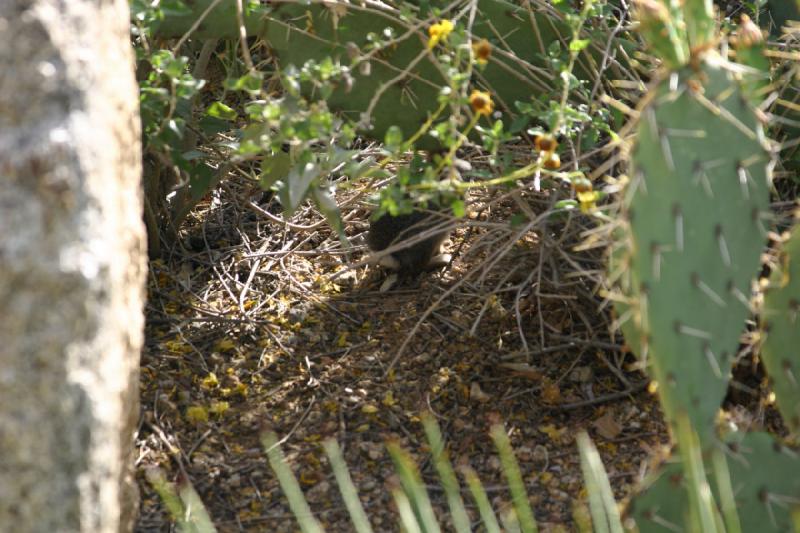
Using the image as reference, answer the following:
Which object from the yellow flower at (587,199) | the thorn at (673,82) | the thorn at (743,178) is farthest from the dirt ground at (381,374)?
the thorn at (673,82)

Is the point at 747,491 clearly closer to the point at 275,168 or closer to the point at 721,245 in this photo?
the point at 721,245

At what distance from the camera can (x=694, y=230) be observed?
1.57m

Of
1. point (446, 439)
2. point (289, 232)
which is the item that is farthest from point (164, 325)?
point (446, 439)

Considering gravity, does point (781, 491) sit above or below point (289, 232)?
above

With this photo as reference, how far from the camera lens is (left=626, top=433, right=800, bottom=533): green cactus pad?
1672mm

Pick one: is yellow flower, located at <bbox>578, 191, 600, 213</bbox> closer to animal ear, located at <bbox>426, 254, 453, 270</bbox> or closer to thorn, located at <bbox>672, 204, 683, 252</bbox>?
thorn, located at <bbox>672, 204, 683, 252</bbox>

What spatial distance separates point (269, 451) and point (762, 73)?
1.35 m

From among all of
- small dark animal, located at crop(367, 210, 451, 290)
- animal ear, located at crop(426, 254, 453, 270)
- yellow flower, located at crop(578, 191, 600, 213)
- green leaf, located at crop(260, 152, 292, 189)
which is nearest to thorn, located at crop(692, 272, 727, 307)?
yellow flower, located at crop(578, 191, 600, 213)

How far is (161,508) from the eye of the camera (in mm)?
2266

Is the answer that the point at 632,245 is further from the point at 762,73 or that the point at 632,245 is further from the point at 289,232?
the point at 289,232

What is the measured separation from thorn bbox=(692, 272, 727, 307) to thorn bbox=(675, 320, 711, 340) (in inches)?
2.1

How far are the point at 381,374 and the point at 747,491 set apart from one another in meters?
1.21

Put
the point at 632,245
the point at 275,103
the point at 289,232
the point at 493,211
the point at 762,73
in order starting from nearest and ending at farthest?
the point at 632,245, the point at 762,73, the point at 275,103, the point at 493,211, the point at 289,232

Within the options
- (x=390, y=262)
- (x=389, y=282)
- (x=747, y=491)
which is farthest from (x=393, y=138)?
(x=389, y=282)
